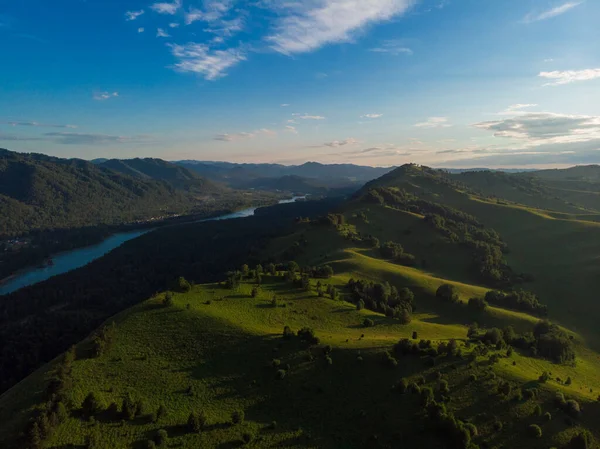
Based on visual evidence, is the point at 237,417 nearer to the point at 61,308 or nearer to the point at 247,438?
the point at 247,438

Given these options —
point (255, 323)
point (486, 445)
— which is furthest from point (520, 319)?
point (255, 323)

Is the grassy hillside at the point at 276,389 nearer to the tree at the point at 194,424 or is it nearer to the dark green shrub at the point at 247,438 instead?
the dark green shrub at the point at 247,438

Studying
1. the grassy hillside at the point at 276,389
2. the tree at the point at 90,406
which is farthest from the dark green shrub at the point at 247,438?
the tree at the point at 90,406

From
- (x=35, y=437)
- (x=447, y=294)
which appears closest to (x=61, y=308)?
(x=35, y=437)

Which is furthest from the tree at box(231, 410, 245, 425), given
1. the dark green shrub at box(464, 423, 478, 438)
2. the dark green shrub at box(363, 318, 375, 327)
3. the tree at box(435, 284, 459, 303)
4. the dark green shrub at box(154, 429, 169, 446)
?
the tree at box(435, 284, 459, 303)

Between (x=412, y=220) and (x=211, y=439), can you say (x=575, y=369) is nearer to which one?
(x=211, y=439)
